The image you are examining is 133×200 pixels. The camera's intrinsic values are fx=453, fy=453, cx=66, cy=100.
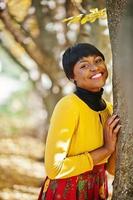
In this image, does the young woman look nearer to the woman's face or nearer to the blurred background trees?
the woman's face

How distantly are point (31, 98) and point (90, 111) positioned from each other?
3.57 m

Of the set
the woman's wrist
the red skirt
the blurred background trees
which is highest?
the woman's wrist

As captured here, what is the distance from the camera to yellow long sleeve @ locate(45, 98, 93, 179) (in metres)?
1.91

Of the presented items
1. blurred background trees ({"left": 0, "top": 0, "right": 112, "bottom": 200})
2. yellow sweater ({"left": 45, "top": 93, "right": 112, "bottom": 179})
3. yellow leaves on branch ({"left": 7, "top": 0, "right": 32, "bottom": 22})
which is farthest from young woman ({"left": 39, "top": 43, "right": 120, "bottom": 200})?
yellow leaves on branch ({"left": 7, "top": 0, "right": 32, "bottom": 22})

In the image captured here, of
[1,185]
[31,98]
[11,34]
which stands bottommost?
[1,185]

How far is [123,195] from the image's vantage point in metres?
1.83

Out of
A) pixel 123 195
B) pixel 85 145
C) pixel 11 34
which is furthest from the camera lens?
pixel 11 34

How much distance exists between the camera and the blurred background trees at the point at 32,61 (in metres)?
5.48

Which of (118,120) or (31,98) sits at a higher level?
(118,120)

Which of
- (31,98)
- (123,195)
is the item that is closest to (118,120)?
(123,195)

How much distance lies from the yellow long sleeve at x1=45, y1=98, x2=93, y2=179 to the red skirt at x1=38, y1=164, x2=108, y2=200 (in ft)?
0.23

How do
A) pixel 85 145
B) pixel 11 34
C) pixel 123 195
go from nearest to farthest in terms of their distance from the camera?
1. pixel 123 195
2. pixel 85 145
3. pixel 11 34

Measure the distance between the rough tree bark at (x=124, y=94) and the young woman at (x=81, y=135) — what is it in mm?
75

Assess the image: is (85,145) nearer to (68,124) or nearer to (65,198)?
(68,124)
